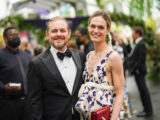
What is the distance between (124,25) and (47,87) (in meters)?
12.4

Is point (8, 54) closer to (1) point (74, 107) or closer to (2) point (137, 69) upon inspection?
(1) point (74, 107)

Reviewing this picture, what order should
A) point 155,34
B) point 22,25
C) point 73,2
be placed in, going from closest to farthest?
1. point 22,25
2. point 155,34
3. point 73,2

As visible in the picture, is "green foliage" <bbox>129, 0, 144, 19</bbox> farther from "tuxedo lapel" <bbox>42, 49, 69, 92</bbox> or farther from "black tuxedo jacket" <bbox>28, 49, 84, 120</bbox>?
"black tuxedo jacket" <bbox>28, 49, 84, 120</bbox>

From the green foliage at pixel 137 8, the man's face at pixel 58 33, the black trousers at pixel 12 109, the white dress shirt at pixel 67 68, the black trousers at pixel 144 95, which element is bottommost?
the black trousers at pixel 144 95

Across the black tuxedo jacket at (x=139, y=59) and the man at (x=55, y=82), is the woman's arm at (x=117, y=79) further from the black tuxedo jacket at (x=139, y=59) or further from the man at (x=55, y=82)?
the black tuxedo jacket at (x=139, y=59)

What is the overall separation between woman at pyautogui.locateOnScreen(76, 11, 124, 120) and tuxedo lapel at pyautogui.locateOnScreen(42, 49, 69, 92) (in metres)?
0.25

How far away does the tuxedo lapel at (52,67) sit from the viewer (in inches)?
123

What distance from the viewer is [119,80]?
294 centimetres

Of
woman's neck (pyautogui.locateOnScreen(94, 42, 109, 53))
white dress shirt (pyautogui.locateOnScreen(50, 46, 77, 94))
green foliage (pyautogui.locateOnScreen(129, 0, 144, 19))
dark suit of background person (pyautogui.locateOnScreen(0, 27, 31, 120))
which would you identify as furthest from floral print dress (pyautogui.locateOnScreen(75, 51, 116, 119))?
green foliage (pyautogui.locateOnScreen(129, 0, 144, 19))

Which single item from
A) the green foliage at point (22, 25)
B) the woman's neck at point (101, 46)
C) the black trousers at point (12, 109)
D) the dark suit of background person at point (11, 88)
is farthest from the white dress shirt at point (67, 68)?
the green foliage at point (22, 25)

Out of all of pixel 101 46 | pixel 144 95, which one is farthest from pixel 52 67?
pixel 144 95

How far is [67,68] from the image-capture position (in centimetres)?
327

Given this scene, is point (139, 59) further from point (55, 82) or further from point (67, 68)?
point (55, 82)

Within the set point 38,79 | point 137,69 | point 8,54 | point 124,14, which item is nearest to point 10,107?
point 8,54
